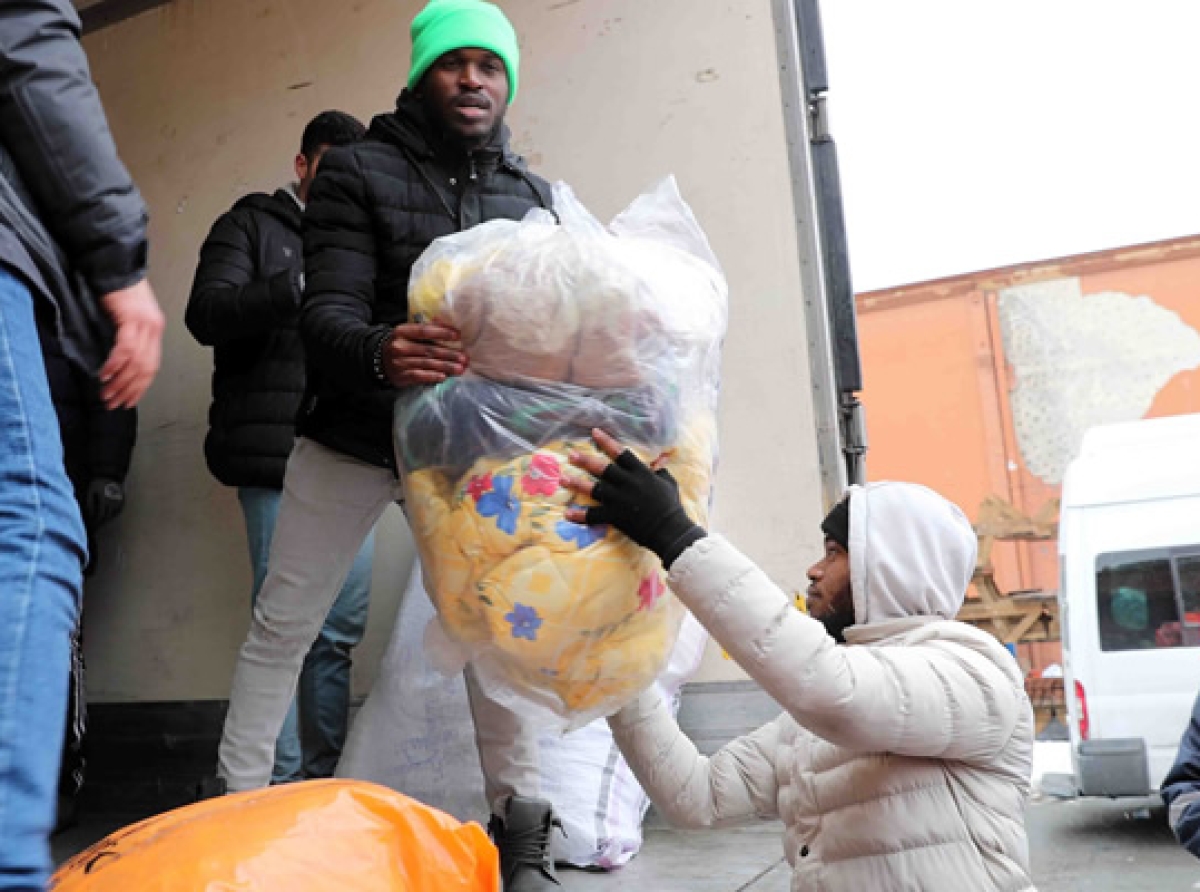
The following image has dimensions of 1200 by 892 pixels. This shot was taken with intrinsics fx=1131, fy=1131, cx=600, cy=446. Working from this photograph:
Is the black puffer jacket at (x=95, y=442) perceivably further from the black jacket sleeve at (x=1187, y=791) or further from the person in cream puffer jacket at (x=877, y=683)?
the black jacket sleeve at (x=1187, y=791)

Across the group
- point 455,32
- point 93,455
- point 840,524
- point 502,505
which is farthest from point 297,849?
point 93,455

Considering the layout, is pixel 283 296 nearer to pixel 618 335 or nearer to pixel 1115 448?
pixel 618 335

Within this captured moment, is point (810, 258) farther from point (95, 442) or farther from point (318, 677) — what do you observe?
point (95, 442)

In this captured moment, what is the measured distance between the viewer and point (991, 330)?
15.4 metres

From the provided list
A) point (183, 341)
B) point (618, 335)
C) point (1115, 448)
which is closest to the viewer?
point (618, 335)

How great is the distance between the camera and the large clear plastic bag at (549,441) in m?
1.47

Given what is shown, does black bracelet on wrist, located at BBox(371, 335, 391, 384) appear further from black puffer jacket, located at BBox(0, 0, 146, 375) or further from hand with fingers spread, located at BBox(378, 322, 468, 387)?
black puffer jacket, located at BBox(0, 0, 146, 375)

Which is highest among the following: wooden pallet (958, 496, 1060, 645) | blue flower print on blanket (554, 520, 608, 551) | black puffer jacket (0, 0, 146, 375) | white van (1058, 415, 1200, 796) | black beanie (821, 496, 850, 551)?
black puffer jacket (0, 0, 146, 375)

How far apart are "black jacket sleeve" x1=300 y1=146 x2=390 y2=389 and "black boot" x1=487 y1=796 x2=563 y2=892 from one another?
0.84m

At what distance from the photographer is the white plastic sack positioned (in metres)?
2.50

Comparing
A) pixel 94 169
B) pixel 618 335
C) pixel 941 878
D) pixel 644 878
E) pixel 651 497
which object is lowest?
pixel 644 878

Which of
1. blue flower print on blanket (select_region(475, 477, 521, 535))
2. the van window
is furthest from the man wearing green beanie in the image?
the van window

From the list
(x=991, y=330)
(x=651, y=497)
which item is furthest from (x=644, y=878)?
(x=991, y=330)

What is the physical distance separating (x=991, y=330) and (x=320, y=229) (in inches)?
575
